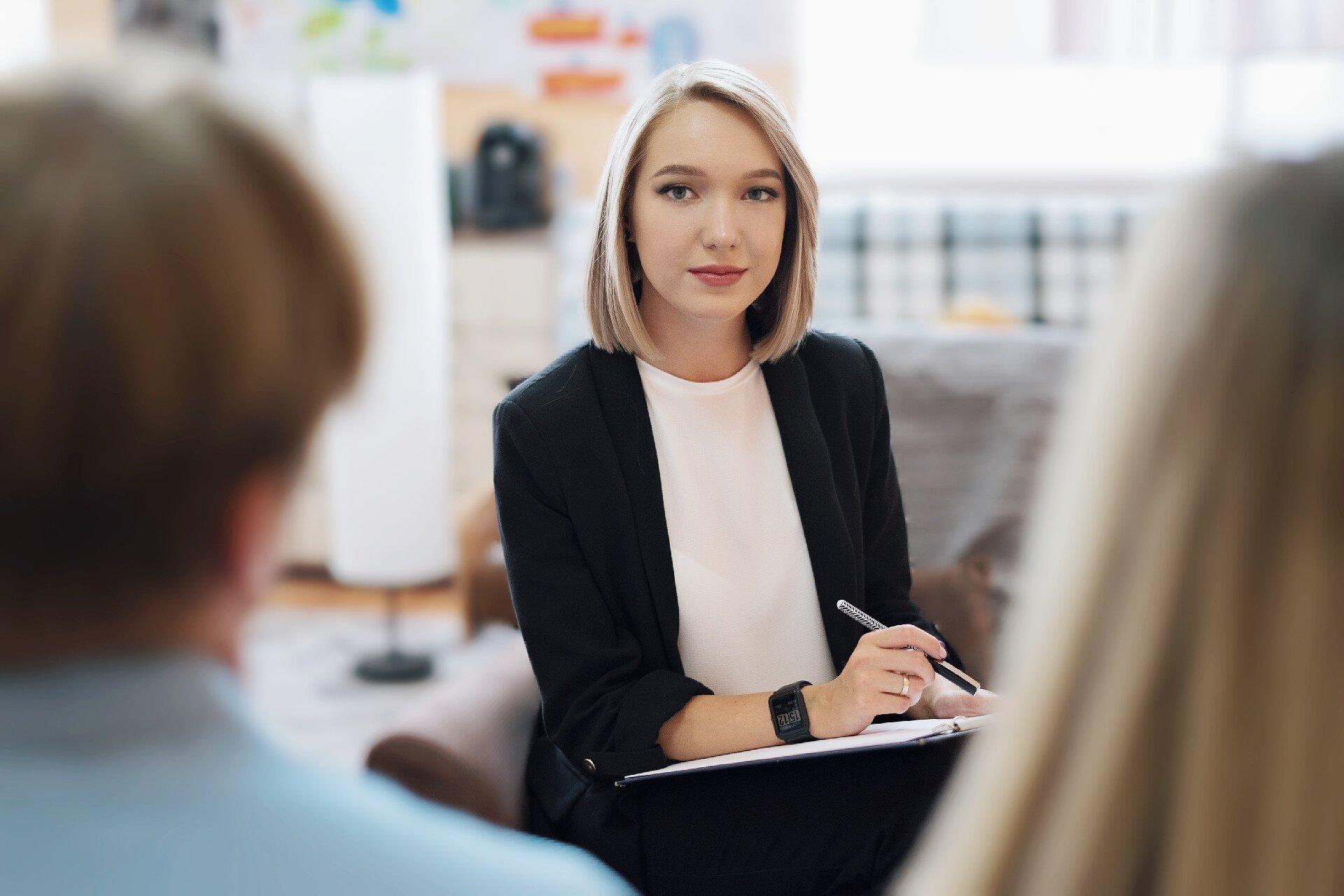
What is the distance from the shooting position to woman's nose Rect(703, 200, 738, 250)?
1517 millimetres

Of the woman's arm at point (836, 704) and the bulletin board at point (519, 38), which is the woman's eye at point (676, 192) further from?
the bulletin board at point (519, 38)

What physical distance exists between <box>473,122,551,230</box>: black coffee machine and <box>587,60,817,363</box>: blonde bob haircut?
103 inches

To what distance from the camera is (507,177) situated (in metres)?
4.18

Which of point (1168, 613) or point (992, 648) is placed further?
point (992, 648)

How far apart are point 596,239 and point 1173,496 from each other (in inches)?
46.3

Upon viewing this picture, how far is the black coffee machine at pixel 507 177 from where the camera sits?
418cm

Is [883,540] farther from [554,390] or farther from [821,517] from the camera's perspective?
[554,390]

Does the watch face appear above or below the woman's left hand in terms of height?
above

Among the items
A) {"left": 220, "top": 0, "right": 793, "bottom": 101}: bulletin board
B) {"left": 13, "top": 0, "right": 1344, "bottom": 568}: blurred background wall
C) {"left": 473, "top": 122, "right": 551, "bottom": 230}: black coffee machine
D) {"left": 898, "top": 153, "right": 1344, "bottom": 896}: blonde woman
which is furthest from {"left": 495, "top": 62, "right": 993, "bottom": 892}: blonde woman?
{"left": 220, "top": 0, "right": 793, "bottom": 101}: bulletin board

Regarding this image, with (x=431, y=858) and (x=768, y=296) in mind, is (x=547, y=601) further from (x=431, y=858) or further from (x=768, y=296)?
(x=431, y=858)

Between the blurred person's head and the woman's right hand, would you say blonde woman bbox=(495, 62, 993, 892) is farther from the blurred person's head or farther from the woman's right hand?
the blurred person's head

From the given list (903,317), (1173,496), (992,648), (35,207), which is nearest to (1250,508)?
(1173,496)

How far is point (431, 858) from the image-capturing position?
53 centimetres

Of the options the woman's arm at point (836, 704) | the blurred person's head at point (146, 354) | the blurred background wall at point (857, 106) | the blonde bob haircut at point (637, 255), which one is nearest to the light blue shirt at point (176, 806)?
the blurred person's head at point (146, 354)
